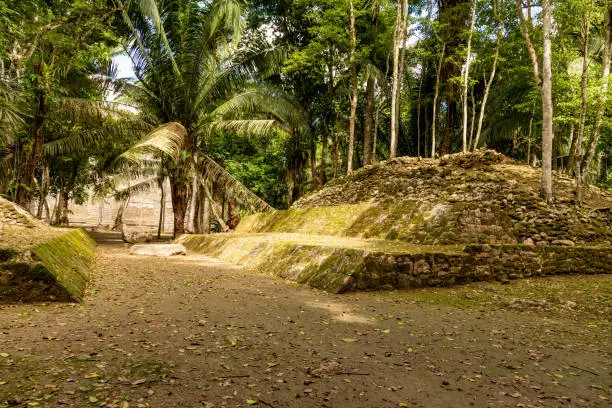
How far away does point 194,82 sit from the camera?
37.1 feet

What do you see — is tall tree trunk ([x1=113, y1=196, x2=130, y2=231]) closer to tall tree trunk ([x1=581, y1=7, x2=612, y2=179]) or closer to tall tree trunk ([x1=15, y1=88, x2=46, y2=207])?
tall tree trunk ([x1=15, y1=88, x2=46, y2=207])

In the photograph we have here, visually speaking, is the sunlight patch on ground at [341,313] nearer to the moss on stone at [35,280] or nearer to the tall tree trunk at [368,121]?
the moss on stone at [35,280]

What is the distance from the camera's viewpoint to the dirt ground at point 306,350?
1.99m

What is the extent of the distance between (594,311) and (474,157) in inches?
311

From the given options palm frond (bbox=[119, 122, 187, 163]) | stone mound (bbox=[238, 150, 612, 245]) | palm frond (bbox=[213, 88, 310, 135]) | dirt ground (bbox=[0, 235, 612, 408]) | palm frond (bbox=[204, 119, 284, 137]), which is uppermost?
palm frond (bbox=[213, 88, 310, 135])

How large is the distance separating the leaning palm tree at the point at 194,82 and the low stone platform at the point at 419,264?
255 inches

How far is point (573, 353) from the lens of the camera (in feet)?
9.24

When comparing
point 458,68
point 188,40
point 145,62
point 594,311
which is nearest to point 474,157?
point 458,68

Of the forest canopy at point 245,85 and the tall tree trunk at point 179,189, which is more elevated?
the forest canopy at point 245,85

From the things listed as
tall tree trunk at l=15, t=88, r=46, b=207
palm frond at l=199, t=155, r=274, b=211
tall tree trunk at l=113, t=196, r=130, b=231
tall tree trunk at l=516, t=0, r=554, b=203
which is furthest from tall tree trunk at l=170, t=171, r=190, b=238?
tall tree trunk at l=113, t=196, r=130, b=231

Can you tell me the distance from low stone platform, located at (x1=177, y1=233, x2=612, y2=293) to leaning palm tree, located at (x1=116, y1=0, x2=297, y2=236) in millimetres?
6477

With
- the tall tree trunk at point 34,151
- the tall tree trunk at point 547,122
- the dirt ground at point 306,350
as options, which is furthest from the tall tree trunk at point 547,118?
the tall tree trunk at point 34,151

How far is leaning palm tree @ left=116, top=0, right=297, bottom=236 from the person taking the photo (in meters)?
10.8

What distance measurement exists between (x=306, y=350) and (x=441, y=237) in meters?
4.07
